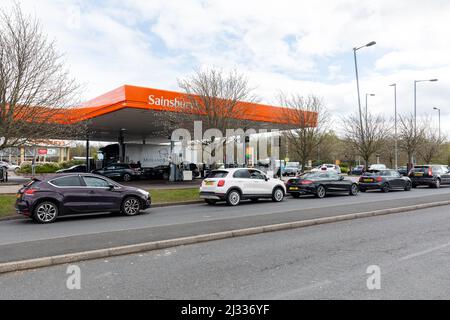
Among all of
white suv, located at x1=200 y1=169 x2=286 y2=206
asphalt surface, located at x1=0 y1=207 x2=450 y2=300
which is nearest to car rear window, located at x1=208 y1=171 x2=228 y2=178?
white suv, located at x1=200 y1=169 x2=286 y2=206

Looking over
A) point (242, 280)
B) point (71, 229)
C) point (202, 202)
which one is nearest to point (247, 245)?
point (242, 280)

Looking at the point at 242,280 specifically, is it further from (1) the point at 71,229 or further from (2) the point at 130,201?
(2) the point at 130,201

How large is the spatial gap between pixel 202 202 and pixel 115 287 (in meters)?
11.9

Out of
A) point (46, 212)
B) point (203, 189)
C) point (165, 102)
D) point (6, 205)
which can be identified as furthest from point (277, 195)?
point (6, 205)

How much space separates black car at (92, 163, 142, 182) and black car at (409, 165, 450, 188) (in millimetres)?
20901

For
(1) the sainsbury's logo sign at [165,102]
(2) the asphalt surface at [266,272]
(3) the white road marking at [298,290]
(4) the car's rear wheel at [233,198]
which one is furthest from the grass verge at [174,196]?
(3) the white road marking at [298,290]

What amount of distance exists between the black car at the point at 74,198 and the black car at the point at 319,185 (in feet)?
28.2

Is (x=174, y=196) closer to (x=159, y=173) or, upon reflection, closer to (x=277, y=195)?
(x=277, y=195)

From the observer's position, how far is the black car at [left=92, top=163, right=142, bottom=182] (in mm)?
29047

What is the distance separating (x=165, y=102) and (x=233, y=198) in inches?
334

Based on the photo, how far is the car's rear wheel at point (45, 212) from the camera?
35.5 feet

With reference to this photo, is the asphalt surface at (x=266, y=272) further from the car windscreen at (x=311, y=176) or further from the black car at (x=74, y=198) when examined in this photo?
the car windscreen at (x=311, y=176)

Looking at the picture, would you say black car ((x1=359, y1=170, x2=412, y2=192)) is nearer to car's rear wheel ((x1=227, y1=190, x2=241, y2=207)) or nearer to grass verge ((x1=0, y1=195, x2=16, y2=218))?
car's rear wheel ((x1=227, y1=190, x2=241, y2=207))

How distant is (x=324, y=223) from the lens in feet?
33.6
